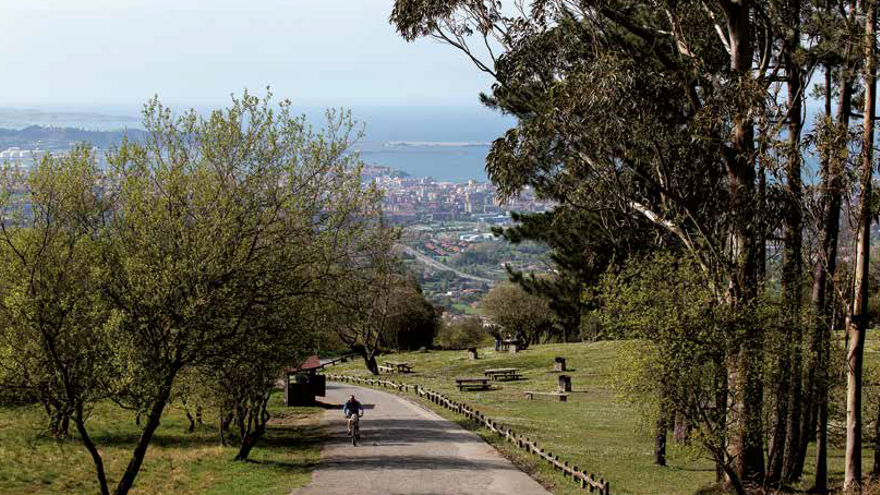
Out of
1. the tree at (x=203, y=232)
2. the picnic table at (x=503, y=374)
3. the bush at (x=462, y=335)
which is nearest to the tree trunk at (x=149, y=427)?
the tree at (x=203, y=232)

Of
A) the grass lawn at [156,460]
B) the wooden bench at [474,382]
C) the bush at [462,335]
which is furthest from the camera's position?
the bush at [462,335]

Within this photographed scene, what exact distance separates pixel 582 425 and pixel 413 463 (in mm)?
10268

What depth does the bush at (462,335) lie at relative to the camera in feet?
313

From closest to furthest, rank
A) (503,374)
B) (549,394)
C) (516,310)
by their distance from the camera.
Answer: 1. (549,394)
2. (503,374)
3. (516,310)

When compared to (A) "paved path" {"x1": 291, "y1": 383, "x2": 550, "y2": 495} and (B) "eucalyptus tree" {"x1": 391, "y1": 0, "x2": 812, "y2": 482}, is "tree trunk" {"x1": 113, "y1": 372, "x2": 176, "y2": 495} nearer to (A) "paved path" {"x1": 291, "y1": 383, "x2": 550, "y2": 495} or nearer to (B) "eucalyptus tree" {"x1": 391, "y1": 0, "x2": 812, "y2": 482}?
(A) "paved path" {"x1": 291, "y1": 383, "x2": 550, "y2": 495}

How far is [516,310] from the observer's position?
8431 cm

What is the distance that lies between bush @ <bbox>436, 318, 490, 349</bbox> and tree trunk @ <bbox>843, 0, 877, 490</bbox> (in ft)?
244

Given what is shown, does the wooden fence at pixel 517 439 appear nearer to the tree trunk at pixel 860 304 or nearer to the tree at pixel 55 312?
the tree trunk at pixel 860 304

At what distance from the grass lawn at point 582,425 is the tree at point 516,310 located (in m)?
19.7

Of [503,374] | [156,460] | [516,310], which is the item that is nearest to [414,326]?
[516,310]

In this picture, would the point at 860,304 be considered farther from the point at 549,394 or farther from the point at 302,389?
the point at 302,389

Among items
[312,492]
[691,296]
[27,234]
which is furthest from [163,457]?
[691,296]

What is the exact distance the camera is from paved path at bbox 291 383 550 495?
70.9 ft

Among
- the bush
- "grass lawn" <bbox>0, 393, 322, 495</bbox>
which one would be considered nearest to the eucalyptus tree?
"grass lawn" <bbox>0, 393, 322, 495</bbox>
